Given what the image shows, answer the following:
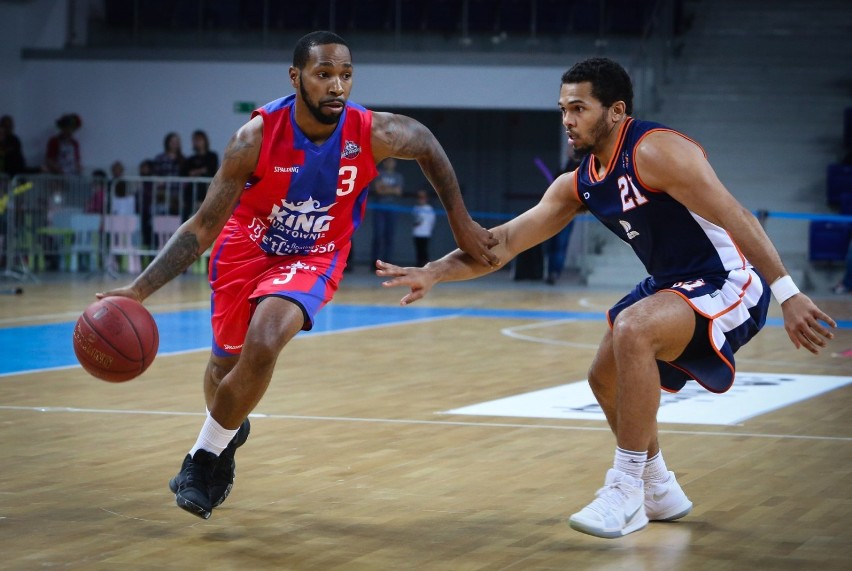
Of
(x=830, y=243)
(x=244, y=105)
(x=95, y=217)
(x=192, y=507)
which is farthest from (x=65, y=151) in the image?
(x=192, y=507)

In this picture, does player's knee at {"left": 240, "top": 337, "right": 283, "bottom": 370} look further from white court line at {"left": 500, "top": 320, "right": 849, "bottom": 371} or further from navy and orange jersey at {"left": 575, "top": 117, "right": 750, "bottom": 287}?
white court line at {"left": 500, "top": 320, "right": 849, "bottom": 371}

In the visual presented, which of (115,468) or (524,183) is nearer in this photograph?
(115,468)

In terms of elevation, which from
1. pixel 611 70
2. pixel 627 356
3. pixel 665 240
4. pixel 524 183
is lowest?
pixel 524 183

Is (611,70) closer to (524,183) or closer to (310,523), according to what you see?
(310,523)

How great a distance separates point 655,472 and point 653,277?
27.7 inches

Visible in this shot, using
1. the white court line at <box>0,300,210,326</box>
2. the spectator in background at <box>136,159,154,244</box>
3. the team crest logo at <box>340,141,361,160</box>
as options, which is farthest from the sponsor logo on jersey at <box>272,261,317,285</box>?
the spectator in background at <box>136,159,154,244</box>

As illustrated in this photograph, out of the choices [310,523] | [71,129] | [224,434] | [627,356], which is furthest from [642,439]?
[71,129]

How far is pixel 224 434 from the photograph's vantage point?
4.79 meters

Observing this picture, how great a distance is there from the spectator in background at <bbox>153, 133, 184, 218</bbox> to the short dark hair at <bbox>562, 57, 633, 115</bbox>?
14.8 metres

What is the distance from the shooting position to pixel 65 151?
67.3 ft

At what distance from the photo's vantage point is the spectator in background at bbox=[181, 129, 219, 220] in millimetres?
18844

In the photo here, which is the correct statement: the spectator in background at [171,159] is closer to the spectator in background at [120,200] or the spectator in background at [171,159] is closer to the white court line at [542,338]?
the spectator in background at [120,200]

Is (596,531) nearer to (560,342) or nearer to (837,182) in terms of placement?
(560,342)

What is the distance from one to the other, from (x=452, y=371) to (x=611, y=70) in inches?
185
